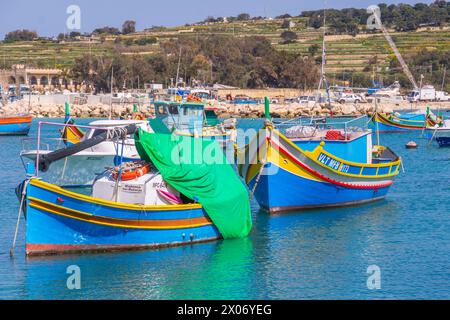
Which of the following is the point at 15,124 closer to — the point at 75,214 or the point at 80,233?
the point at 80,233

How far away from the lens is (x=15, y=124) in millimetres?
74875

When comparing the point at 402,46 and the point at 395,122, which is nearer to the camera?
the point at 395,122

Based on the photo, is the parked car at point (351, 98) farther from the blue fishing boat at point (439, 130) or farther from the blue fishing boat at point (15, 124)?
the blue fishing boat at point (15, 124)

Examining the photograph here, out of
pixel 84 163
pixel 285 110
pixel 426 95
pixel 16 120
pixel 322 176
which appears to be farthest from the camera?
pixel 426 95

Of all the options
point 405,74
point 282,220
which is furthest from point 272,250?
point 405,74

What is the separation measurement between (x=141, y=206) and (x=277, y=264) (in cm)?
393

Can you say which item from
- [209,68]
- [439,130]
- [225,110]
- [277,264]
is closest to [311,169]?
[277,264]

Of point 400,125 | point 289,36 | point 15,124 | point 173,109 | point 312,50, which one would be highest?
point 289,36

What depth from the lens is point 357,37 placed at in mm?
174125

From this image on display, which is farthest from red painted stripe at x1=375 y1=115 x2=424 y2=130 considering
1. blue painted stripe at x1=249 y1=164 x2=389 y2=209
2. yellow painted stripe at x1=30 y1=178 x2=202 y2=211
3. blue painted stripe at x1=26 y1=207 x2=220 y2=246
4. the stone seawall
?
blue painted stripe at x1=26 y1=207 x2=220 y2=246
